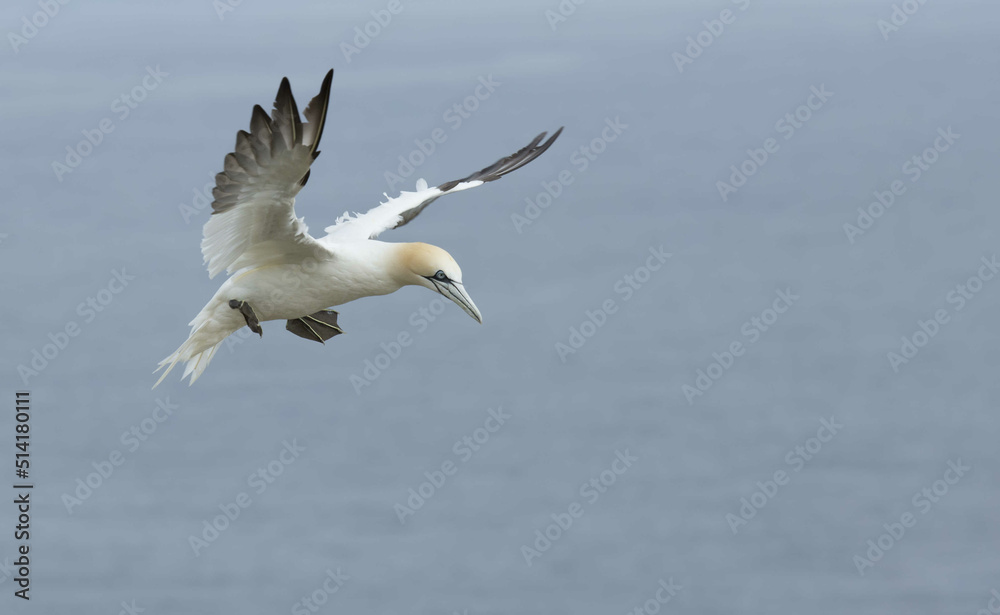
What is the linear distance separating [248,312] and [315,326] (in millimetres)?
1475

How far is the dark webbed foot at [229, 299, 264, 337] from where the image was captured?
12.5m

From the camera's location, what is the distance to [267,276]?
12.4 m

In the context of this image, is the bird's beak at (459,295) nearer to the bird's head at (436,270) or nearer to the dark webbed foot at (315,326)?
the bird's head at (436,270)

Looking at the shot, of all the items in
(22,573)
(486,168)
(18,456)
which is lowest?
(22,573)

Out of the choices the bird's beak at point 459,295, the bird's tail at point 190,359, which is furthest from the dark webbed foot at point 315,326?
the bird's beak at point 459,295

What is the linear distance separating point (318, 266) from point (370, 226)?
4.77 ft

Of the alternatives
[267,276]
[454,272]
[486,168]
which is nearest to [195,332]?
[267,276]

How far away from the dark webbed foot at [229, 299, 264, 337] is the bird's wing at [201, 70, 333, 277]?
25 cm

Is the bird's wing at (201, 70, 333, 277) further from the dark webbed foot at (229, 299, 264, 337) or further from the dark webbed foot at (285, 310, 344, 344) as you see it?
the dark webbed foot at (285, 310, 344, 344)

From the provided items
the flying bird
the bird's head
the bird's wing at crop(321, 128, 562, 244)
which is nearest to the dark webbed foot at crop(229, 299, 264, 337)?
the flying bird

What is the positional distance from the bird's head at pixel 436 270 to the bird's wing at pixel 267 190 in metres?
0.61

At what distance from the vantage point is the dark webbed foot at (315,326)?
13.9 m

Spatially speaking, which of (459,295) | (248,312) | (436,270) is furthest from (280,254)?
(459,295)

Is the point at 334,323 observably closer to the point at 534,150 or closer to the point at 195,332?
the point at 195,332
